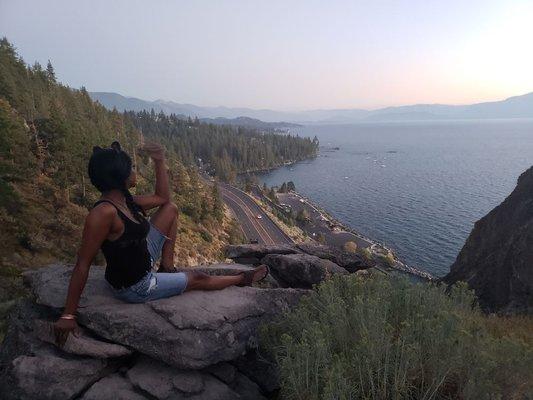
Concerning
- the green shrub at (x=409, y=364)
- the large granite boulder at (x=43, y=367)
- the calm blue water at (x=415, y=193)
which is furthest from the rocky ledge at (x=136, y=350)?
the calm blue water at (x=415, y=193)

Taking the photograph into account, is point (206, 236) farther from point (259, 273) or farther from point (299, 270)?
point (259, 273)

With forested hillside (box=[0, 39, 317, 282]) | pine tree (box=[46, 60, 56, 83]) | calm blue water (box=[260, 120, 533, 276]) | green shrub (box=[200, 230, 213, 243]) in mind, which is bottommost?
calm blue water (box=[260, 120, 533, 276])

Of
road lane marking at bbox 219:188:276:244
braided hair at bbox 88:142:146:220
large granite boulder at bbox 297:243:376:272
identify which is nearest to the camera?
braided hair at bbox 88:142:146:220

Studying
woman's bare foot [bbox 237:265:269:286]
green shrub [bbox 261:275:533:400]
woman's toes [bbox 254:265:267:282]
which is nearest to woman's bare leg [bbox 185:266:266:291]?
woman's bare foot [bbox 237:265:269:286]

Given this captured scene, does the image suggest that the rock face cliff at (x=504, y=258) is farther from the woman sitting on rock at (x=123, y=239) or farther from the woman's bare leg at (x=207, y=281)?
the woman sitting on rock at (x=123, y=239)

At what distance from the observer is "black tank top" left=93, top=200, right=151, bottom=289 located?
18.5 feet

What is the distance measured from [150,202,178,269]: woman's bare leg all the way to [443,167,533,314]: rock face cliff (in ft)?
29.7

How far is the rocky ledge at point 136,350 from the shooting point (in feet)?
17.4

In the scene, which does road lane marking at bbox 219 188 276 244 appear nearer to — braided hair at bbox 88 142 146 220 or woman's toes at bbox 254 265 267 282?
woman's toes at bbox 254 265 267 282

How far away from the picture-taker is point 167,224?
7.18 m

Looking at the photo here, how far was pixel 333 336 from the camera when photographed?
5.34 metres

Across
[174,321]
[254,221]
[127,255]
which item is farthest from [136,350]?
[254,221]

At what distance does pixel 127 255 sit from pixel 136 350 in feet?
5.06

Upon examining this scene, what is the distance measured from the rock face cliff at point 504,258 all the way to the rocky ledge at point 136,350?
774 centimetres
